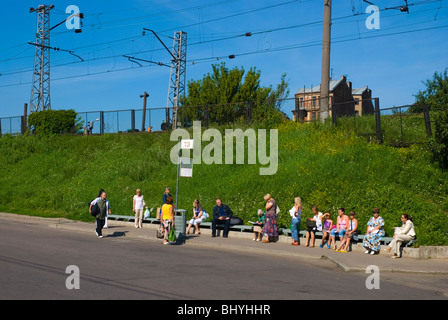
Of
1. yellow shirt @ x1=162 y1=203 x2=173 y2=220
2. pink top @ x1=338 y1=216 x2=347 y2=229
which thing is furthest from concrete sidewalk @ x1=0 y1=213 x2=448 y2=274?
yellow shirt @ x1=162 y1=203 x2=173 y2=220

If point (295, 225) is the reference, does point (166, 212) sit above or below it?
above

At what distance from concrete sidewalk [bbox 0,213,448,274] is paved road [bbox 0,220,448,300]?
0.48 m

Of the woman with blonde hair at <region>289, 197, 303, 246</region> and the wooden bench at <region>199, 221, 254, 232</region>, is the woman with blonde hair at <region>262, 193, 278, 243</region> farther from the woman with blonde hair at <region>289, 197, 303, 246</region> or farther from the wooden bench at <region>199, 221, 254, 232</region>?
the wooden bench at <region>199, 221, 254, 232</region>

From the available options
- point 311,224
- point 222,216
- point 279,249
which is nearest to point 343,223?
point 311,224

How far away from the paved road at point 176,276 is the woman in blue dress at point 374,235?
2.06 metres

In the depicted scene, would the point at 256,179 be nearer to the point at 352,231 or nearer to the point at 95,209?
the point at 352,231

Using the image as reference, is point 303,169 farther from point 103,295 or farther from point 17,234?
point 103,295

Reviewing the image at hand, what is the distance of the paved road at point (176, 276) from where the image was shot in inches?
345

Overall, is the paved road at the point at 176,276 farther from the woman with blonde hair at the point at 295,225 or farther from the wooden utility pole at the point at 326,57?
the wooden utility pole at the point at 326,57

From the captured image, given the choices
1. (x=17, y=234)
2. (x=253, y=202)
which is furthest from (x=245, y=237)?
(x=17, y=234)

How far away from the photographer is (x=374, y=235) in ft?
49.2

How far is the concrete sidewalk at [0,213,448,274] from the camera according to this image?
12.9m

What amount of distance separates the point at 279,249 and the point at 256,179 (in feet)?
20.6
